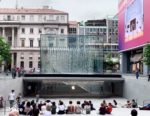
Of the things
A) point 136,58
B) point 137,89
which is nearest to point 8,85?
point 137,89

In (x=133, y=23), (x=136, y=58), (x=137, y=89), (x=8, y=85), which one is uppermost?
(x=133, y=23)

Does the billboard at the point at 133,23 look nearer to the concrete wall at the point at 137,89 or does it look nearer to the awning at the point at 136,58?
the awning at the point at 136,58

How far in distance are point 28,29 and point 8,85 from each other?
65086 mm

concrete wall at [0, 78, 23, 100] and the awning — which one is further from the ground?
the awning

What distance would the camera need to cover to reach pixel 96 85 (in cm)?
5900

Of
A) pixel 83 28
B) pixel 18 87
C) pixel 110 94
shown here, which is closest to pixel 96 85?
pixel 110 94

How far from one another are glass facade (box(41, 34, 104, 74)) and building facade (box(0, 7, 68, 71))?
131 ft

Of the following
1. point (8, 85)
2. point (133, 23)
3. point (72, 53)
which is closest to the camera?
point (8, 85)

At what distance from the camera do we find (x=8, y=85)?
4109 centimetres

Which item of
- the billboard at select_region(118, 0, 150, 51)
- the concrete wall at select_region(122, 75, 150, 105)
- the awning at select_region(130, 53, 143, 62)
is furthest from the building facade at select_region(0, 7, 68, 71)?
the concrete wall at select_region(122, 75, 150, 105)

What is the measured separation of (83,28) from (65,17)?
35.0 m

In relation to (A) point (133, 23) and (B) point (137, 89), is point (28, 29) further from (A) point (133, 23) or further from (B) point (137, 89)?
(B) point (137, 89)

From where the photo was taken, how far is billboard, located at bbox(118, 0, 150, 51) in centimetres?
5300

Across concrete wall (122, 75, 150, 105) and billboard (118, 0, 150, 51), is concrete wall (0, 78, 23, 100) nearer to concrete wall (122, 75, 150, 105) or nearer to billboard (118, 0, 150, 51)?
concrete wall (122, 75, 150, 105)
